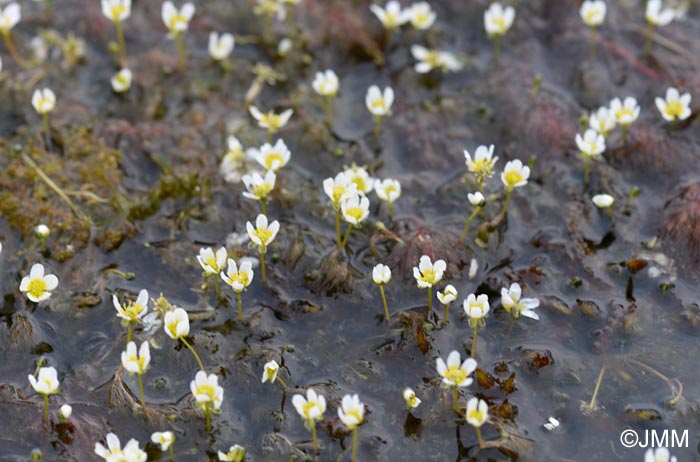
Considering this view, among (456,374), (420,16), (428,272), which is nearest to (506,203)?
(428,272)

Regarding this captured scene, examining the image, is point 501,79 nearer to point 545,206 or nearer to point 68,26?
point 545,206

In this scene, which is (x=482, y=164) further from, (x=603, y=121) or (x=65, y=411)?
(x=65, y=411)

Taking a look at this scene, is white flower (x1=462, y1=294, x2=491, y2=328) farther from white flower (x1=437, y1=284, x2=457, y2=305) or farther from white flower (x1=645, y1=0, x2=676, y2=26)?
white flower (x1=645, y1=0, x2=676, y2=26)

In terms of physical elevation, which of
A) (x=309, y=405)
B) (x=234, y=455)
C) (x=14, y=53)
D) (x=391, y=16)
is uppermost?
(x=391, y=16)

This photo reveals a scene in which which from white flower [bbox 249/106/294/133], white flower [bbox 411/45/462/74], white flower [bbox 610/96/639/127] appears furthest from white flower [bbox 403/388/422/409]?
white flower [bbox 411/45/462/74]

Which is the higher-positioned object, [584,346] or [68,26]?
[68,26]

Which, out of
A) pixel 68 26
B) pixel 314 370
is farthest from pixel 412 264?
pixel 68 26
